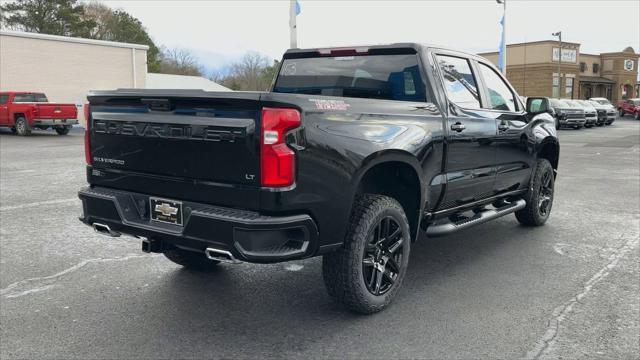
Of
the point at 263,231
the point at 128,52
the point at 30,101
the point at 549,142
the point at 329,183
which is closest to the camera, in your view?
the point at 263,231

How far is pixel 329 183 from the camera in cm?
352

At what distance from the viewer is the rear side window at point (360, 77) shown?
187 inches

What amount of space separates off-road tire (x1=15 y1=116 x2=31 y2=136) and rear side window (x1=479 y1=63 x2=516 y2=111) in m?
21.1

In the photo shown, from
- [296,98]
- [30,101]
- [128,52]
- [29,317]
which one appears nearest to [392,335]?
[296,98]

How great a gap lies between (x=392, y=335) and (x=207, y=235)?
4.45 ft

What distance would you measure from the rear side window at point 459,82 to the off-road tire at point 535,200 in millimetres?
1667

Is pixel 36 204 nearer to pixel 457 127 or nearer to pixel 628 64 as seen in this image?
pixel 457 127

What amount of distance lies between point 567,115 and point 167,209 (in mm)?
31985

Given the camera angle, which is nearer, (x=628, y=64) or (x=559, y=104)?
(x=559, y=104)

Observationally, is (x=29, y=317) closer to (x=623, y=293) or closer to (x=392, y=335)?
(x=392, y=335)

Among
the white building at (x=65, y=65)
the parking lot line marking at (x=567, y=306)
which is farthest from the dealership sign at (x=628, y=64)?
the parking lot line marking at (x=567, y=306)

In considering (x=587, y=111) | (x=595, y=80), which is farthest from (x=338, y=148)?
(x=595, y=80)

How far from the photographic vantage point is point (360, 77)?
16.3 ft

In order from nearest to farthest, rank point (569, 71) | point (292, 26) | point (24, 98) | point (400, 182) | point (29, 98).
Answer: point (400, 182), point (292, 26), point (24, 98), point (29, 98), point (569, 71)
